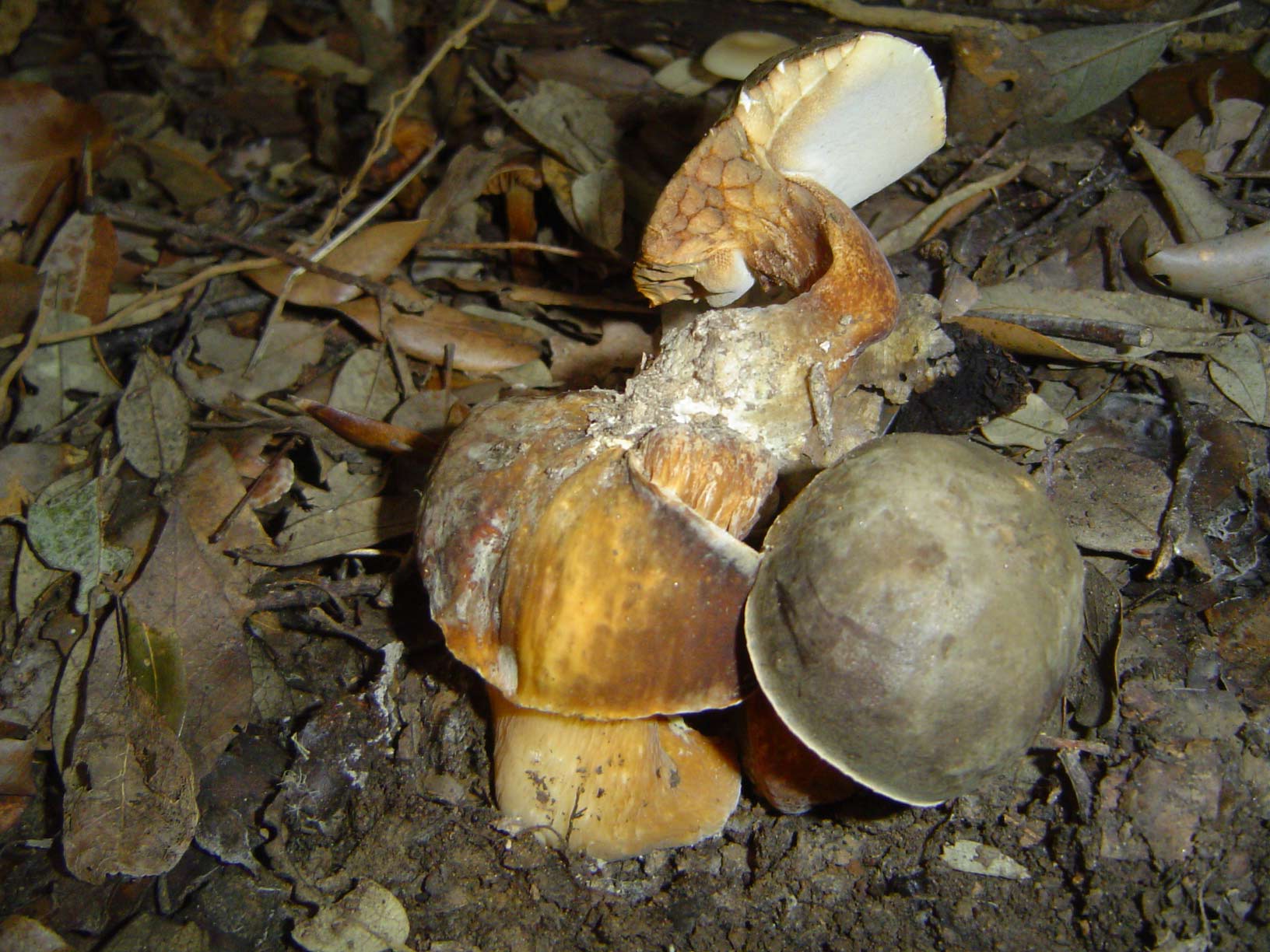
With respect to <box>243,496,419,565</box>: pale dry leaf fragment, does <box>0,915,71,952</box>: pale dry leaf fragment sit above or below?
below

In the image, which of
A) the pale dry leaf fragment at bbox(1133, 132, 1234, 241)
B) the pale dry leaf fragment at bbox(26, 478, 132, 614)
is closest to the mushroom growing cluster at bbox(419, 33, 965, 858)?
the pale dry leaf fragment at bbox(1133, 132, 1234, 241)

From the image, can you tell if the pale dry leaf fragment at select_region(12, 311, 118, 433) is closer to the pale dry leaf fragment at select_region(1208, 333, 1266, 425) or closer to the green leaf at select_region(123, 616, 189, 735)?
the green leaf at select_region(123, 616, 189, 735)

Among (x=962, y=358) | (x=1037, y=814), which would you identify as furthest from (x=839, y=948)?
(x=962, y=358)

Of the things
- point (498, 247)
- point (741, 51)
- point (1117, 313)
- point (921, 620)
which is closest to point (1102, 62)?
point (1117, 313)

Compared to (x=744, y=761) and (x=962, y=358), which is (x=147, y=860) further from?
(x=962, y=358)

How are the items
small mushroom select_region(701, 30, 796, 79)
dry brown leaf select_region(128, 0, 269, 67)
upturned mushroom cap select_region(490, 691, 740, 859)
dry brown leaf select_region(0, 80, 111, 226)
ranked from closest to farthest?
1. upturned mushroom cap select_region(490, 691, 740, 859)
2. small mushroom select_region(701, 30, 796, 79)
3. dry brown leaf select_region(0, 80, 111, 226)
4. dry brown leaf select_region(128, 0, 269, 67)

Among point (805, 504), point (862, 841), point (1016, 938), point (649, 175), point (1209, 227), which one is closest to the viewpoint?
point (805, 504)

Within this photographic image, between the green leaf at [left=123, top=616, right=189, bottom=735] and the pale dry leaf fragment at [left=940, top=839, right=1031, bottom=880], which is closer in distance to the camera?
the pale dry leaf fragment at [left=940, top=839, right=1031, bottom=880]
